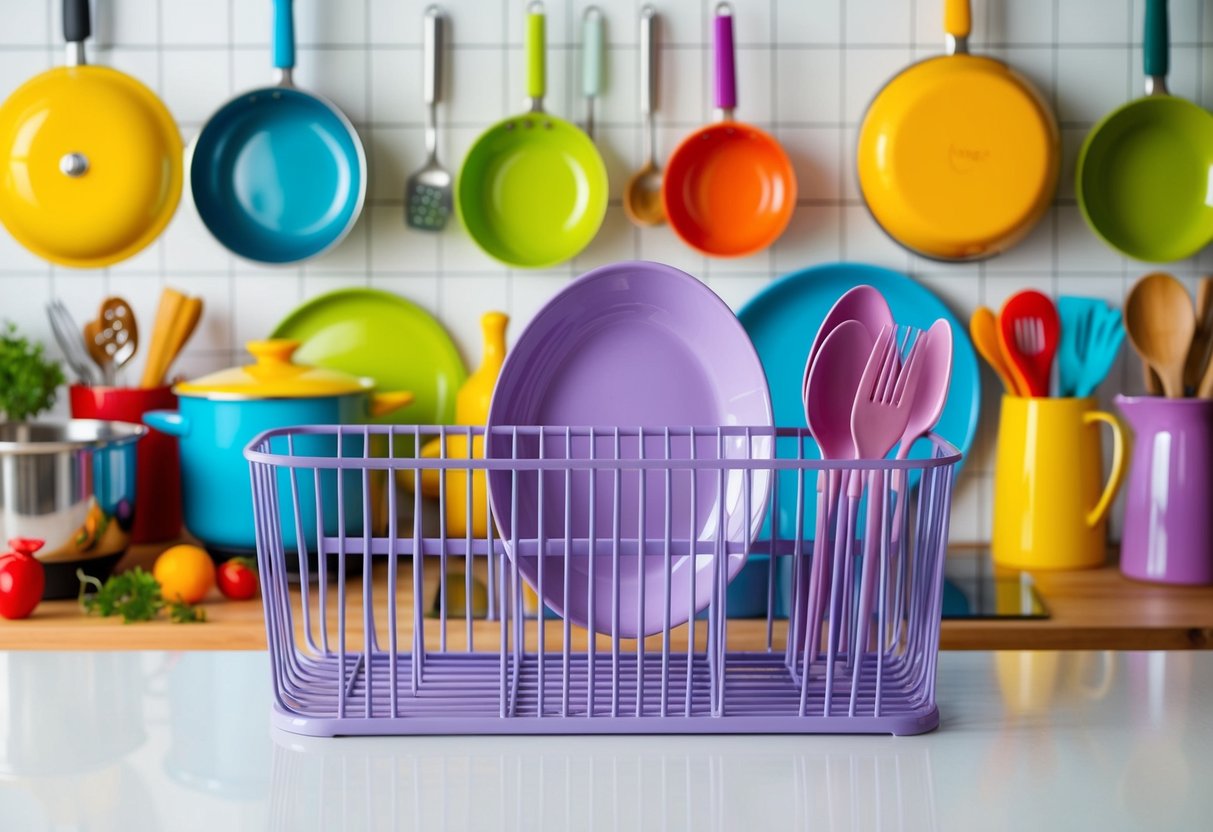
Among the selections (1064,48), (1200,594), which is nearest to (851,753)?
(1200,594)

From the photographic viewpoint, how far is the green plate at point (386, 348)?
1.53m

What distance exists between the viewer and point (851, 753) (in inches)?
27.9

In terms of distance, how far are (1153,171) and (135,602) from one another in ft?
4.05

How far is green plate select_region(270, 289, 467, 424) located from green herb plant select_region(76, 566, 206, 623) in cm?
42

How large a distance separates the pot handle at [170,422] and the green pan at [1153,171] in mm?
1053

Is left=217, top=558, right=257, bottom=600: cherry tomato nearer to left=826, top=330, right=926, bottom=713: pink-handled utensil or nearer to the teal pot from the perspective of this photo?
the teal pot

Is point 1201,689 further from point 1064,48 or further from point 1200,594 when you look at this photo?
point 1064,48

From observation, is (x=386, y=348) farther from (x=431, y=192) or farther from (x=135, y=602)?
(x=135, y=602)

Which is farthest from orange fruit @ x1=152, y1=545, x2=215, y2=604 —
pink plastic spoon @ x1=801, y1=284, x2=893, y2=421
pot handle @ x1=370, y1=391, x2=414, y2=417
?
pink plastic spoon @ x1=801, y1=284, x2=893, y2=421

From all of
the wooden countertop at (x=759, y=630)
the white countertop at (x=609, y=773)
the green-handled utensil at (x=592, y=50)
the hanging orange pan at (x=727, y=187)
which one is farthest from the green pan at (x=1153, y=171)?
the white countertop at (x=609, y=773)

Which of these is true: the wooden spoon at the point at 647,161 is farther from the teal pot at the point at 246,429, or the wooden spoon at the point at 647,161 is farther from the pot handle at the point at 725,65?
the teal pot at the point at 246,429

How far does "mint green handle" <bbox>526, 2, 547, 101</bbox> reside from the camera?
1480mm

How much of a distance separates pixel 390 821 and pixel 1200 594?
0.96 m

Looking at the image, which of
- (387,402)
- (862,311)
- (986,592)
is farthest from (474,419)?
(862,311)
